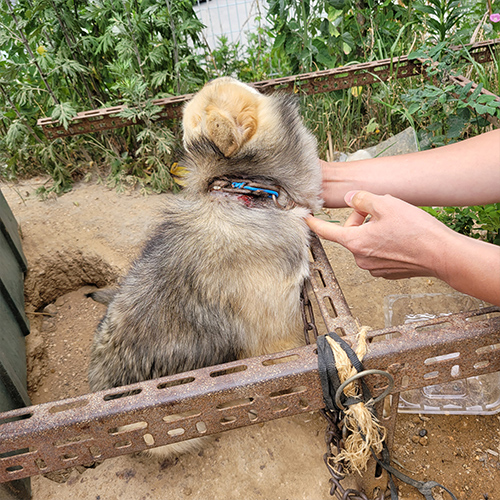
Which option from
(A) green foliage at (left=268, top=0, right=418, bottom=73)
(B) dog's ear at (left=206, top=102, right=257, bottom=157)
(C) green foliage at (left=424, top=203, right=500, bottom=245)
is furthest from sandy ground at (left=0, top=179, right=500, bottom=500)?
(A) green foliage at (left=268, top=0, right=418, bottom=73)

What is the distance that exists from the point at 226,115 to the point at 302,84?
196 cm

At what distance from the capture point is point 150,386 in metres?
1.13

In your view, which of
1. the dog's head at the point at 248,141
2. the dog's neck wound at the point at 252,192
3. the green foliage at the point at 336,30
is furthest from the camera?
the green foliage at the point at 336,30

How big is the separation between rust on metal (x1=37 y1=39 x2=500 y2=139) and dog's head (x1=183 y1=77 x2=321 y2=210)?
4.40 feet

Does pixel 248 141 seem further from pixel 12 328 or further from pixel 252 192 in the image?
pixel 12 328

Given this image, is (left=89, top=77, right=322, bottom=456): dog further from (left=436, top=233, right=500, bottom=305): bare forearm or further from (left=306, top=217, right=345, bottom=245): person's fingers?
(left=436, top=233, right=500, bottom=305): bare forearm

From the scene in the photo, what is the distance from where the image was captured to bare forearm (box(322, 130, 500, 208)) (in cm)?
183

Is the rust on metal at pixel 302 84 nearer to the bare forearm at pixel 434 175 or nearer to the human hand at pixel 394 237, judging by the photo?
the bare forearm at pixel 434 175

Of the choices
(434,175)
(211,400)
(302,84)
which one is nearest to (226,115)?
(434,175)

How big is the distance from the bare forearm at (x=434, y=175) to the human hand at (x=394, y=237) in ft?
1.66

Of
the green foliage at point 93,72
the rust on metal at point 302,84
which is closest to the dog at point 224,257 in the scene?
the rust on metal at point 302,84

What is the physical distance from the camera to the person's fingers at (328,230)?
1.65 metres

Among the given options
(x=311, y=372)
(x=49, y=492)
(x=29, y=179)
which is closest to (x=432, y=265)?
(x=311, y=372)

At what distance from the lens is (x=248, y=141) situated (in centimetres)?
188
